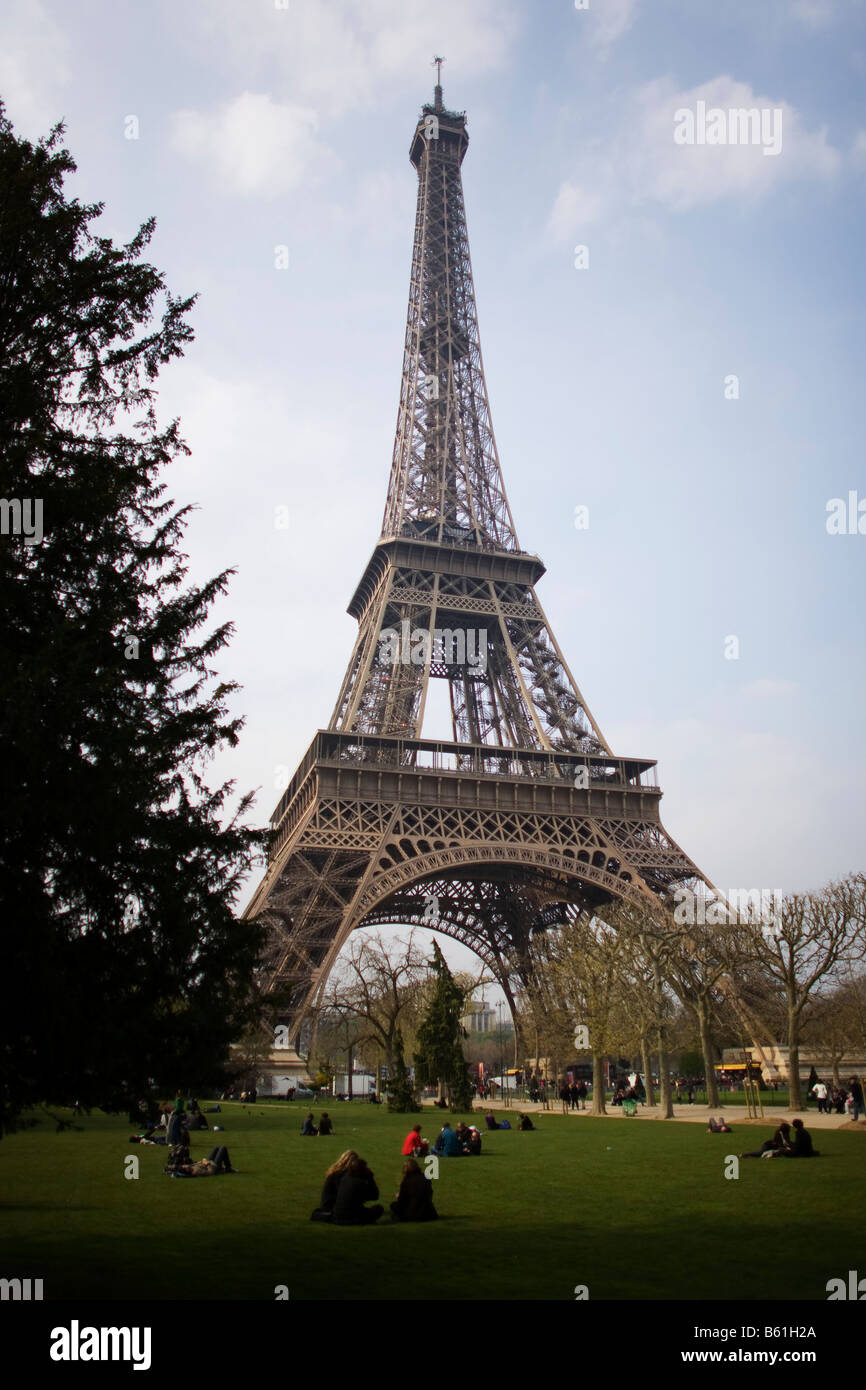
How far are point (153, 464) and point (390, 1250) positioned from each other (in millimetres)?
9447

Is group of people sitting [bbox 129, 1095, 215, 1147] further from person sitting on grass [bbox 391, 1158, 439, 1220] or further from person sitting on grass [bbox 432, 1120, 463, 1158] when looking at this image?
person sitting on grass [bbox 432, 1120, 463, 1158]

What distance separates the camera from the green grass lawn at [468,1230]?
9680mm

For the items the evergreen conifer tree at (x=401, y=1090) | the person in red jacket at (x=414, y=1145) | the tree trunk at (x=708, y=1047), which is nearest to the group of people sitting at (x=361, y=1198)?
the person in red jacket at (x=414, y=1145)

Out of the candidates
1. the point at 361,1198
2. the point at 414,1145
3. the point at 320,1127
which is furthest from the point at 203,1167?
the point at 320,1127

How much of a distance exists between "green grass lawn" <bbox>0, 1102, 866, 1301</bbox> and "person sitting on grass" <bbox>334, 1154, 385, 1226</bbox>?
20cm

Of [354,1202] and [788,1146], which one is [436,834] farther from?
[354,1202]

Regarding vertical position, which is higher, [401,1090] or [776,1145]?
[776,1145]

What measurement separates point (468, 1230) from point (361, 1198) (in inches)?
59.9

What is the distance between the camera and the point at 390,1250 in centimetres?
1155

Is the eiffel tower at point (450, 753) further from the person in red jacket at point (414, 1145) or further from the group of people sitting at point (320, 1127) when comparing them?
the person in red jacket at point (414, 1145)

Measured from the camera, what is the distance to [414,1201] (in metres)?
13.6
